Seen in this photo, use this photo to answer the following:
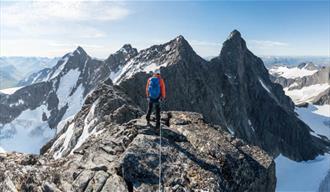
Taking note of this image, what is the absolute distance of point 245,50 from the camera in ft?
549

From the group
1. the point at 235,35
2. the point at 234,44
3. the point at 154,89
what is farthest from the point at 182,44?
the point at 154,89

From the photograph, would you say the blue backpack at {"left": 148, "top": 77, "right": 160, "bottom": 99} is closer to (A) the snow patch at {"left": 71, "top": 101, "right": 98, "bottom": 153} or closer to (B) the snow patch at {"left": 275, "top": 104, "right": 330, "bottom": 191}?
(A) the snow patch at {"left": 71, "top": 101, "right": 98, "bottom": 153}

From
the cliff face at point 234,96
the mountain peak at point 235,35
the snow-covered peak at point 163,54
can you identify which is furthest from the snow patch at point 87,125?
the mountain peak at point 235,35

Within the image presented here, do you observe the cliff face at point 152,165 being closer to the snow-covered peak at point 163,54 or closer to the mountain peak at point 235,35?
the snow-covered peak at point 163,54

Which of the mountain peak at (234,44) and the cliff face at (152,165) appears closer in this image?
the cliff face at (152,165)

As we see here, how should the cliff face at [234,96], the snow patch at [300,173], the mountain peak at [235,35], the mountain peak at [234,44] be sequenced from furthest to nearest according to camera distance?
the mountain peak at [235,35] → the mountain peak at [234,44] → the snow patch at [300,173] → the cliff face at [234,96]

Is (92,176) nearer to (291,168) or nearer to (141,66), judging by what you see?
(141,66)

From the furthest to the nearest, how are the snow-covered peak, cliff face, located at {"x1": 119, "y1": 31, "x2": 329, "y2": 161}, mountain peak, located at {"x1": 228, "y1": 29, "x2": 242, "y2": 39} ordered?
mountain peak, located at {"x1": 228, "y1": 29, "x2": 242, "y2": 39} < the snow-covered peak < cliff face, located at {"x1": 119, "y1": 31, "x2": 329, "y2": 161}

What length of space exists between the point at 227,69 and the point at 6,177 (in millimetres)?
126770

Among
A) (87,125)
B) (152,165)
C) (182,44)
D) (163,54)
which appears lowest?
(87,125)

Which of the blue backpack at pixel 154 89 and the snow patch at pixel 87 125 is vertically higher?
the blue backpack at pixel 154 89

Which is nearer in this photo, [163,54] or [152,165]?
[152,165]

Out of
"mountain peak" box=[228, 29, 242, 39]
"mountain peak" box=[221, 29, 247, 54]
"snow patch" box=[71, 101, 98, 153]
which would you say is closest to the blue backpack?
"snow patch" box=[71, 101, 98, 153]

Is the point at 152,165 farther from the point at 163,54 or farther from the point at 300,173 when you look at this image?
the point at 300,173
